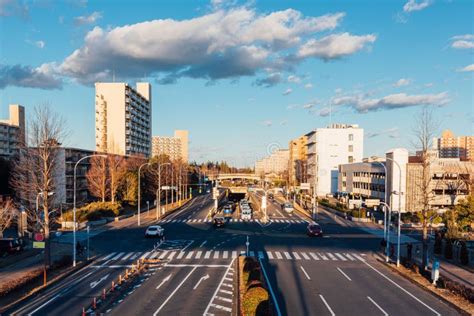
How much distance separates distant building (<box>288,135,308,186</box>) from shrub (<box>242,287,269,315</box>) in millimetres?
108578

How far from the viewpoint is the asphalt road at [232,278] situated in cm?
1941

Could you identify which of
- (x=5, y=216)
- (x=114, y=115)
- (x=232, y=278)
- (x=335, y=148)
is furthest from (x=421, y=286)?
(x=114, y=115)

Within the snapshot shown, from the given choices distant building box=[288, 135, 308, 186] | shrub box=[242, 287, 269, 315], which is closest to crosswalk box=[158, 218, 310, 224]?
shrub box=[242, 287, 269, 315]

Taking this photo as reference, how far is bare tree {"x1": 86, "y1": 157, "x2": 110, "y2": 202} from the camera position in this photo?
6394 cm

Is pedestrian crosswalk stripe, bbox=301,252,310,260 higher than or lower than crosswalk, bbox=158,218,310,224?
higher

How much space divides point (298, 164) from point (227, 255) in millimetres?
118096

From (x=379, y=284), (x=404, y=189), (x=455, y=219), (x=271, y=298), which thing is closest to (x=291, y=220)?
(x=404, y=189)

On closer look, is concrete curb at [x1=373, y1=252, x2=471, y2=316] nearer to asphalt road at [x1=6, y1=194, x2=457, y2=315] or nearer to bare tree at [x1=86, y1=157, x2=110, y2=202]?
asphalt road at [x1=6, y1=194, x2=457, y2=315]

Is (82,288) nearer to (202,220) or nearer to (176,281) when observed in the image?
(176,281)

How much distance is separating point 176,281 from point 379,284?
38.2ft

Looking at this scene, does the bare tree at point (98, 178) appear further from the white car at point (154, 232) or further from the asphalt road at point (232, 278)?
the white car at point (154, 232)

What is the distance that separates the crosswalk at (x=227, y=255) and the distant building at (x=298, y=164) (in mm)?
91045

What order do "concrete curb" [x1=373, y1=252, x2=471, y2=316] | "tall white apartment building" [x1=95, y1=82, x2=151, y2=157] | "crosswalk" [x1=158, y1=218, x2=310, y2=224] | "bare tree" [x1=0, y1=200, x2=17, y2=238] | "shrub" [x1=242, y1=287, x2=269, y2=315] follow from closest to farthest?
"shrub" [x1=242, y1=287, x2=269, y2=315], "concrete curb" [x1=373, y1=252, x2=471, y2=316], "bare tree" [x1=0, y1=200, x2=17, y2=238], "crosswalk" [x1=158, y1=218, x2=310, y2=224], "tall white apartment building" [x1=95, y1=82, x2=151, y2=157]

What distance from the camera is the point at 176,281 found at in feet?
79.9
